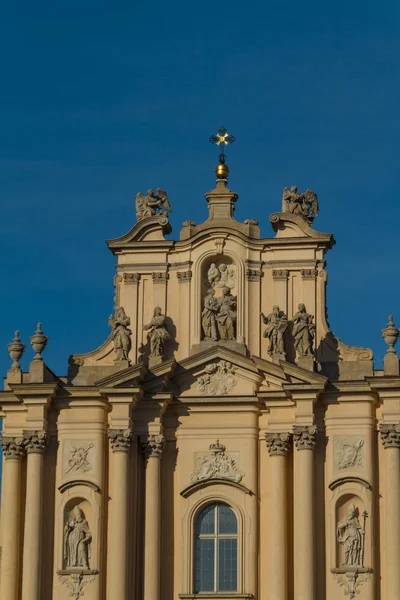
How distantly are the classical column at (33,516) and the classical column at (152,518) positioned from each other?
5.95 ft

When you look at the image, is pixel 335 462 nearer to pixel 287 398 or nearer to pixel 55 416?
pixel 287 398

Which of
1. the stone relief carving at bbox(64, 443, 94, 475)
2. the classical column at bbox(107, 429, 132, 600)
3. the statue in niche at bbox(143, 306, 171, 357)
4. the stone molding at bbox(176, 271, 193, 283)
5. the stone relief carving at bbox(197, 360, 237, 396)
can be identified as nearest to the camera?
the classical column at bbox(107, 429, 132, 600)

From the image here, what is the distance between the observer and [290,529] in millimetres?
33125

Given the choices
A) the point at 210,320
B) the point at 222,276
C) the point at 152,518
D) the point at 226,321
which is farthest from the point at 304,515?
the point at 222,276

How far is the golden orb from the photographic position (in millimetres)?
35656

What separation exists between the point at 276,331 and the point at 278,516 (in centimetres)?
323

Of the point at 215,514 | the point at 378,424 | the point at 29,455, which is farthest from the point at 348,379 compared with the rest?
the point at 29,455

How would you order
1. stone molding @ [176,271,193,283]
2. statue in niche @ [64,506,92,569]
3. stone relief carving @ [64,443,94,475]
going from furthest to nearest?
stone molding @ [176,271,193,283] → stone relief carving @ [64,443,94,475] → statue in niche @ [64,506,92,569]

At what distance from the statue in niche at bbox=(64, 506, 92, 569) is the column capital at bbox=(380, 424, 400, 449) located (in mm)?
5292

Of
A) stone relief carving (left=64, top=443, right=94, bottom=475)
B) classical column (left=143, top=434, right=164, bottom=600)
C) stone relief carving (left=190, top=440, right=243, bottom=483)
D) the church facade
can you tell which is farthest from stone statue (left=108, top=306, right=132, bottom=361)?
stone relief carving (left=190, top=440, right=243, bottom=483)

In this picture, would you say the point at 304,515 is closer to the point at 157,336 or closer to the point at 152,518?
the point at 152,518

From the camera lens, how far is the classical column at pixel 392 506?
3241cm

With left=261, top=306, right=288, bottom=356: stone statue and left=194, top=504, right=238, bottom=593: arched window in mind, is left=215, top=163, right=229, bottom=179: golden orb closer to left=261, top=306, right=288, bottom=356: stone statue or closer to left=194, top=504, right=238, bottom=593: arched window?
left=261, top=306, right=288, bottom=356: stone statue

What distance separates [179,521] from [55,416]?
113 inches
